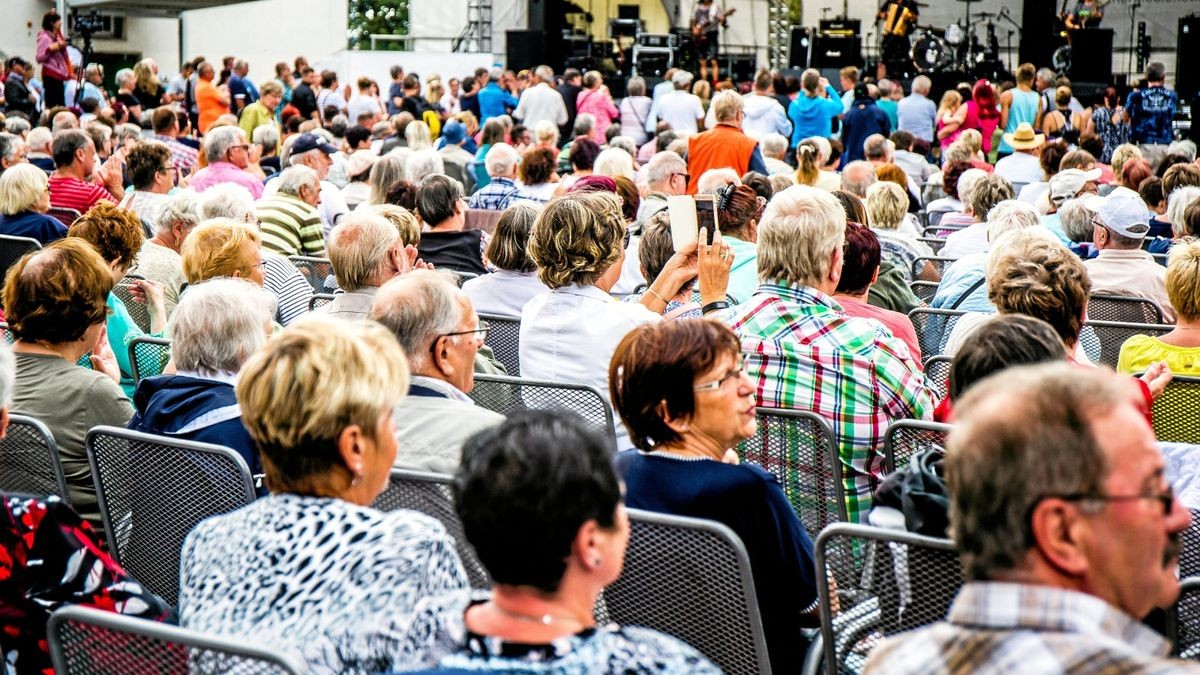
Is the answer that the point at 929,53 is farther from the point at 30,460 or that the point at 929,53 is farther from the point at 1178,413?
the point at 30,460

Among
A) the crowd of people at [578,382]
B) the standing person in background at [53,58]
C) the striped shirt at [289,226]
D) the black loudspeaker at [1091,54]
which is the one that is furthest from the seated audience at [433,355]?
the black loudspeaker at [1091,54]

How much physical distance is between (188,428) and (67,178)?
4.83 m

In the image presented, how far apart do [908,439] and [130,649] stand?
1829mm

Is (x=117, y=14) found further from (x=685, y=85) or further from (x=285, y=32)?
(x=685, y=85)

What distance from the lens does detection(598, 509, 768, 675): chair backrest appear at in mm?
2227

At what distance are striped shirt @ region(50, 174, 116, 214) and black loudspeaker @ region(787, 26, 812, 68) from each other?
560 inches

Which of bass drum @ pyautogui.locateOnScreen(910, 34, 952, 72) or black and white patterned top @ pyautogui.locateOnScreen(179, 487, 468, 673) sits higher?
bass drum @ pyautogui.locateOnScreen(910, 34, 952, 72)

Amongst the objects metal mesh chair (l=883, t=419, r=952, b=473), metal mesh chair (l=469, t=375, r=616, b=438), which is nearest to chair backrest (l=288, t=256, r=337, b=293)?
metal mesh chair (l=469, t=375, r=616, b=438)

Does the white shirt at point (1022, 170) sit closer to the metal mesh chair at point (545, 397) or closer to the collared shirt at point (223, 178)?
the collared shirt at point (223, 178)

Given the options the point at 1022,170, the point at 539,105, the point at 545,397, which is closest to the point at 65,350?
the point at 545,397

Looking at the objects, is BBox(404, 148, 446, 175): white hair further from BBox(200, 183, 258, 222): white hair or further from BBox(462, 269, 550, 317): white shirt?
BBox(462, 269, 550, 317): white shirt

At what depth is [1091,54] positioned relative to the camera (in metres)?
17.5

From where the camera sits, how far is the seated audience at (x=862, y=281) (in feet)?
13.2

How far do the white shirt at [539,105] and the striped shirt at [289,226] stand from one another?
321 inches
